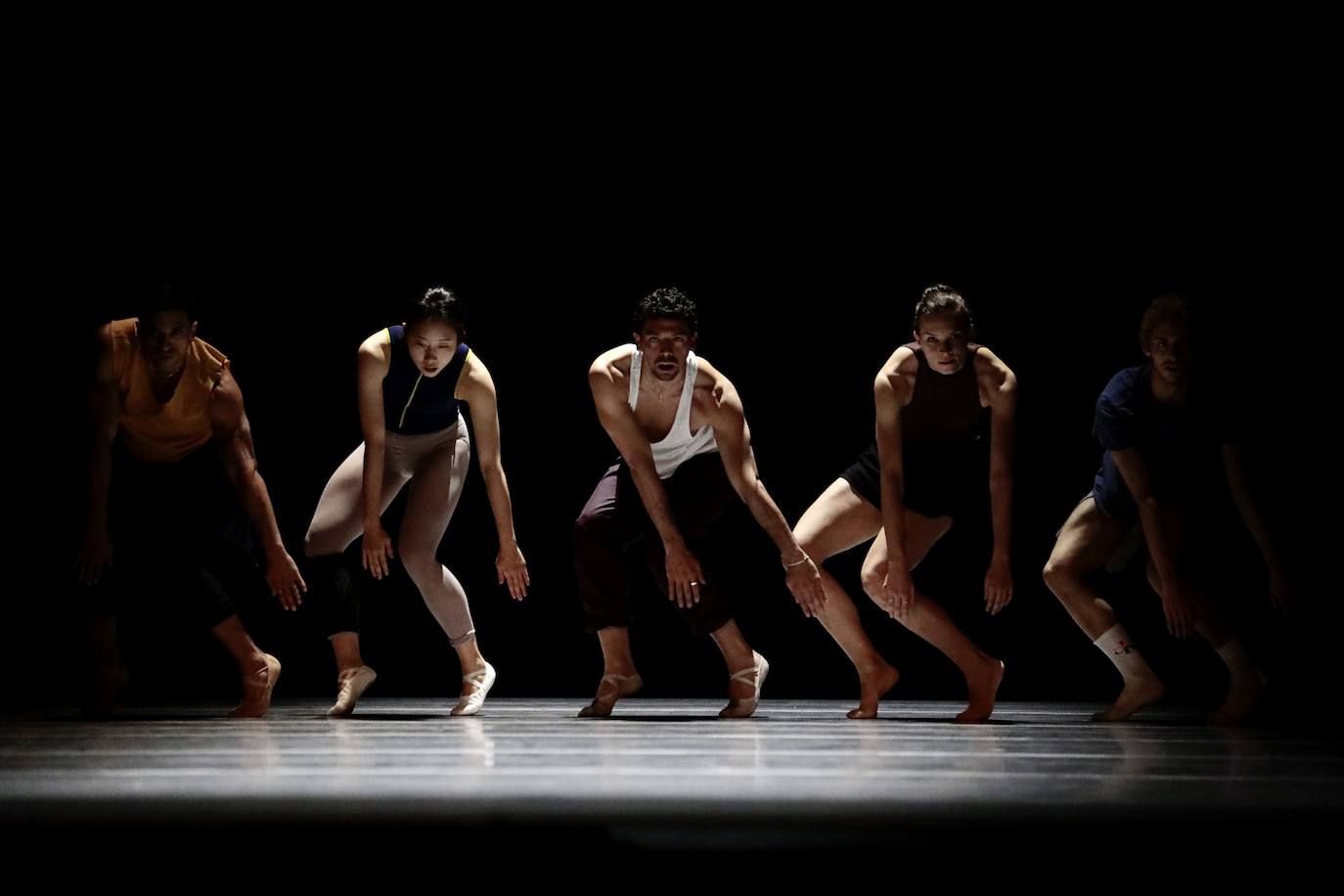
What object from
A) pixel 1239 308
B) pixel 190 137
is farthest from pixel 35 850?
pixel 1239 308

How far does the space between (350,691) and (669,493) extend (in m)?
0.89

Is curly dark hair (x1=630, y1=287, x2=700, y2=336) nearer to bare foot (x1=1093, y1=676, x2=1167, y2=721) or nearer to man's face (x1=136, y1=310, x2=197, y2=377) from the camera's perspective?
man's face (x1=136, y1=310, x2=197, y2=377)

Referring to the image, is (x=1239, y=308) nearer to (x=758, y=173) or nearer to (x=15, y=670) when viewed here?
(x=758, y=173)

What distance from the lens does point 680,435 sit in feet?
13.2

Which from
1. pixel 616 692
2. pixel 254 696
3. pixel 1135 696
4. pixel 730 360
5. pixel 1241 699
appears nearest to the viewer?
pixel 1241 699

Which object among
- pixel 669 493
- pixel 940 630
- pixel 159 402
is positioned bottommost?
pixel 940 630

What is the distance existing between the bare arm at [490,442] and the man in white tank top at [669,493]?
16 centimetres

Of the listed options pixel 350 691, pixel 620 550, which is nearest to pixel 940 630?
pixel 620 550

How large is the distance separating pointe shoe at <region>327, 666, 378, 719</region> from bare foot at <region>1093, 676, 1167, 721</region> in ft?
5.57

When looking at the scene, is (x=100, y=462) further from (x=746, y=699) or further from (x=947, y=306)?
(x=947, y=306)

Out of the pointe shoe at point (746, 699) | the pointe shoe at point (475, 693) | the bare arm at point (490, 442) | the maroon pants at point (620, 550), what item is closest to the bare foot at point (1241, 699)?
the pointe shoe at point (746, 699)

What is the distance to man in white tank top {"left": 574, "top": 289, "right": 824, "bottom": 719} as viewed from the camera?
12.7ft

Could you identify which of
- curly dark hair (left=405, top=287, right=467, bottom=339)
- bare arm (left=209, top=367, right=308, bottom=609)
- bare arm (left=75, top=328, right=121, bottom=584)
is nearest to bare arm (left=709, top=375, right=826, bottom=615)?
curly dark hair (left=405, top=287, right=467, bottom=339)

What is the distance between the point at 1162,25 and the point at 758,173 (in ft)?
4.22
